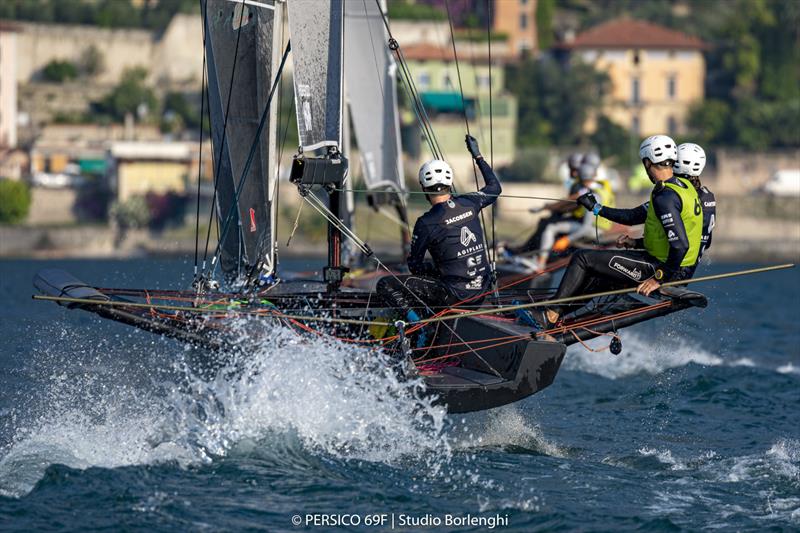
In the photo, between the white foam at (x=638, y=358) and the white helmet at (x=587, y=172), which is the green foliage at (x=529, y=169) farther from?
the white helmet at (x=587, y=172)

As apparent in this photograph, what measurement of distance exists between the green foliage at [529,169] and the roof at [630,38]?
54.0 feet

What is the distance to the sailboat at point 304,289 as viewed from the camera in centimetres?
1111

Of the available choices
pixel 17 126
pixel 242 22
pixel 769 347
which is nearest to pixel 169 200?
pixel 17 126

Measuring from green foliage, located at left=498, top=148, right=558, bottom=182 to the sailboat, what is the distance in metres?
55.5

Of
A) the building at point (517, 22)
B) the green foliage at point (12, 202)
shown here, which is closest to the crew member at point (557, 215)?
the green foliage at point (12, 202)

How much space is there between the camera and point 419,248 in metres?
11.7

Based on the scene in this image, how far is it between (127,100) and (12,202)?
55.0 ft

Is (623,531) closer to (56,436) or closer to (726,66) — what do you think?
(56,436)

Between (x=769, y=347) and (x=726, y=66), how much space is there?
215 feet

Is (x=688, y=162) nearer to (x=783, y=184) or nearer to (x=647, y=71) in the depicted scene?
(x=783, y=184)

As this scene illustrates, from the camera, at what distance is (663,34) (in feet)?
287

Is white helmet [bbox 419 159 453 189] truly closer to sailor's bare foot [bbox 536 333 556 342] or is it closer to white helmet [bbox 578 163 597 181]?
sailor's bare foot [bbox 536 333 556 342]

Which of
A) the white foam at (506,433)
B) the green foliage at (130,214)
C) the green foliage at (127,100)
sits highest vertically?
the green foliage at (127,100)

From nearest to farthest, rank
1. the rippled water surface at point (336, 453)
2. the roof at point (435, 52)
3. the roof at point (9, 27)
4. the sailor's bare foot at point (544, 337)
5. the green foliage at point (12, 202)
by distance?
the rippled water surface at point (336, 453) → the sailor's bare foot at point (544, 337) → the green foliage at point (12, 202) → the roof at point (9, 27) → the roof at point (435, 52)
